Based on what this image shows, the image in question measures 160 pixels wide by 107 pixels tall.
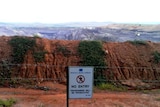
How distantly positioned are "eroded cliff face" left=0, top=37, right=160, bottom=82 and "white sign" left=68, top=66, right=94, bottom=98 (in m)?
7.76

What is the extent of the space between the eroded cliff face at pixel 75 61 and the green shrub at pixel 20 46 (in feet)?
0.66

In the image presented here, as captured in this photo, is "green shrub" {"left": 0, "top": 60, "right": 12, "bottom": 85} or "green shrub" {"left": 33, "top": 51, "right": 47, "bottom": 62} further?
"green shrub" {"left": 33, "top": 51, "right": 47, "bottom": 62}

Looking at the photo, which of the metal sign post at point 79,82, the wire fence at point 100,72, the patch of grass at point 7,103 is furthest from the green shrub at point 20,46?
the metal sign post at point 79,82

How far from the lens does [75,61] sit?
51.5 ft

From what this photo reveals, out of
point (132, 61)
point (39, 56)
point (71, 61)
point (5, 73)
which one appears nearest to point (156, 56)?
point (132, 61)

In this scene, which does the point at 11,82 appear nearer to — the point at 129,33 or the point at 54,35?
the point at 54,35

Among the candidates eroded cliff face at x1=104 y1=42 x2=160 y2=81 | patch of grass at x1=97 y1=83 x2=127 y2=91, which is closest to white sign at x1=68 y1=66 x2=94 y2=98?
patch of grass at x1=97 y1=83 x2=127 y2=91

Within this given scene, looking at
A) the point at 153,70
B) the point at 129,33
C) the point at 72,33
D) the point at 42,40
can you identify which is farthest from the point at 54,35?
the point at 153,70

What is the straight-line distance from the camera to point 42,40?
16.3 meters

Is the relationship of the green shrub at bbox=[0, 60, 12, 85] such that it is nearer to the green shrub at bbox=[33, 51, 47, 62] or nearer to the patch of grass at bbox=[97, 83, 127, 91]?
the green shrub at bbox=[33, 51, 47, 62]

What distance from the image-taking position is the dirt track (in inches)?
448

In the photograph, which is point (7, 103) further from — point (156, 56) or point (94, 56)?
point (156, 56)

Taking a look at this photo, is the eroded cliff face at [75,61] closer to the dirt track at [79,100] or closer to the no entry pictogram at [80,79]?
the dirt track at [79,100]

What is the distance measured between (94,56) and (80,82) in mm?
8641
